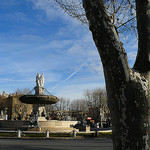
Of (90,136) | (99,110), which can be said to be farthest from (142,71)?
(99,110)

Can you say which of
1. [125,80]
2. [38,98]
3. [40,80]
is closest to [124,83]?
[125,80]

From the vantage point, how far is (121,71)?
8.30 ft

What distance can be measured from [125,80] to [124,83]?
4cm

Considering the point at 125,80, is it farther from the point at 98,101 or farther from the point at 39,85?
the point at 98,101

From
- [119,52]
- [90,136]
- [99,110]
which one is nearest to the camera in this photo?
[119,52]

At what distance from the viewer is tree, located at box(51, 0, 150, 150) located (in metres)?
2.38

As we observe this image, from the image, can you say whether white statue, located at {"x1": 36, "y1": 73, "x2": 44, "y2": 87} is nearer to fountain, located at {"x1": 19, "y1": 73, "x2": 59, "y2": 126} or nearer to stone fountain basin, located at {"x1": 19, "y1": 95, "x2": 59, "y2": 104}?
fountain, located at {"x1": 19, "y1": 73, "x2": 59, "y2": 126}

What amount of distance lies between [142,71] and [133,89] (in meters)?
0.46

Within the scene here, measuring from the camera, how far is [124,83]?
2479 mm

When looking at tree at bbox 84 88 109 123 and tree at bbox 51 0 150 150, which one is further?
tree at bbox 84 88 109 123

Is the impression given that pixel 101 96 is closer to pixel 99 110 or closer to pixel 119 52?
pixel 99 110

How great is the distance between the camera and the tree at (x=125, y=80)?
7.81 ft

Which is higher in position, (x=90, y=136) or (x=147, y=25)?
(x=147, y=25)

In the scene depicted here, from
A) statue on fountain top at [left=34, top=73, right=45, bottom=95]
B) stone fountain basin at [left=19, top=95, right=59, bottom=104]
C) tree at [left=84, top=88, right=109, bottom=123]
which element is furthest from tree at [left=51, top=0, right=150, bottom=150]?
tree at [left=84, top=88, right=109, bottom=123]
